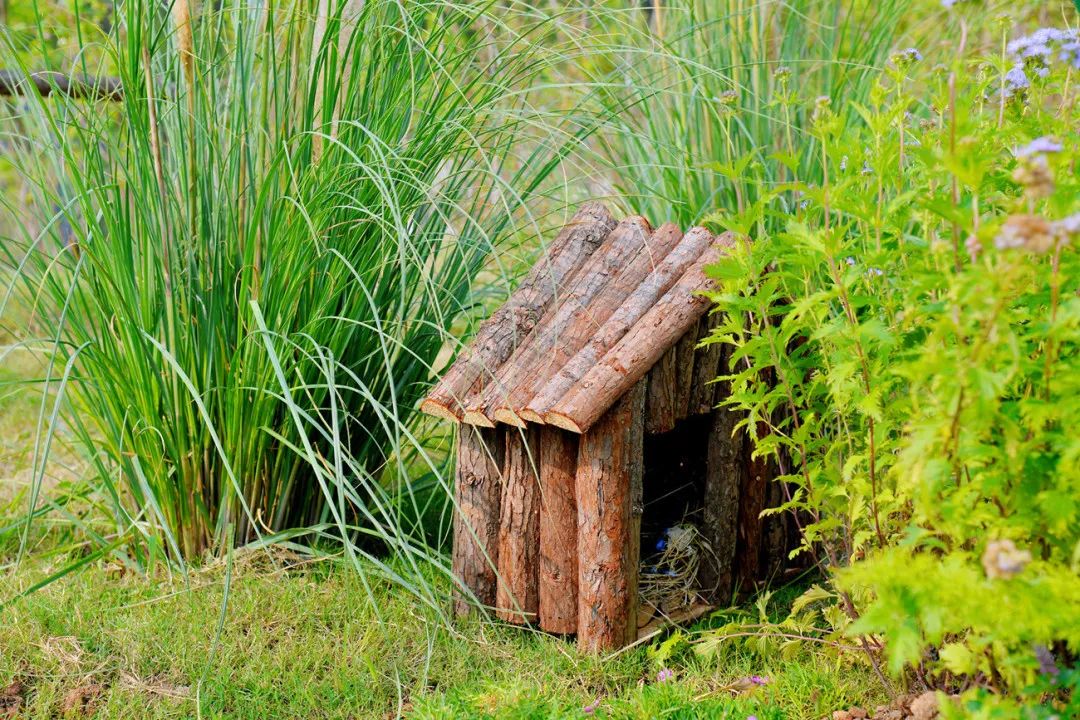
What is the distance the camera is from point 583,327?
277 centimetres

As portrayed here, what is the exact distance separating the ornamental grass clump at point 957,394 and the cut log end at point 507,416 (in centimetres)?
50

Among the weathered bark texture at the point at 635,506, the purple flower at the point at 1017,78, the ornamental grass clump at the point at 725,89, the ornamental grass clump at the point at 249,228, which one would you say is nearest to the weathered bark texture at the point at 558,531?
the weathered bark texture at the point at 635,506

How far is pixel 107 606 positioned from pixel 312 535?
0.59 metres

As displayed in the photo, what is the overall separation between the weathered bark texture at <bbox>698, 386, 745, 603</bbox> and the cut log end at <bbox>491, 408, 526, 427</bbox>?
0.65 m

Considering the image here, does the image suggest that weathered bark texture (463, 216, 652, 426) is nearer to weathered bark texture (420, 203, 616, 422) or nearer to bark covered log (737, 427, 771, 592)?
weathered bark texture (420, 203, 616, 422)

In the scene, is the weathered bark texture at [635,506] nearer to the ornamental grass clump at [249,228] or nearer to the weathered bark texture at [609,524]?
the weathered bark texture at [609,524]

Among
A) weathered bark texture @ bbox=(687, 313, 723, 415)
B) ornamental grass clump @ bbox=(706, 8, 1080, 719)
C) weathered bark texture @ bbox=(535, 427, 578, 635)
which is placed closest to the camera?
ornamental grass clump @ bbox=(706, 8, 1080, 719)

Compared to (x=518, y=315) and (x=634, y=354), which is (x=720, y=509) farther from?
(x=518, y=315)

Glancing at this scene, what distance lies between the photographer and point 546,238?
373 cm

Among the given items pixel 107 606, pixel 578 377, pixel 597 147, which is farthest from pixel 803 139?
pixel 107 606

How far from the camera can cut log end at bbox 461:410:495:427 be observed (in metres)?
2.63

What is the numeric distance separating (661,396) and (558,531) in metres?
0.42

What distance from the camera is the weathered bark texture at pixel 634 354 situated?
249 centimetres

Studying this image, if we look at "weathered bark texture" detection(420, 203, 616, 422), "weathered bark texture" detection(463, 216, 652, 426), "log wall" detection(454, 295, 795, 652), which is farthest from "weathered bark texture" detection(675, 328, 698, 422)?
"weathered bark texture" detection(420, 203, 616, 422)
